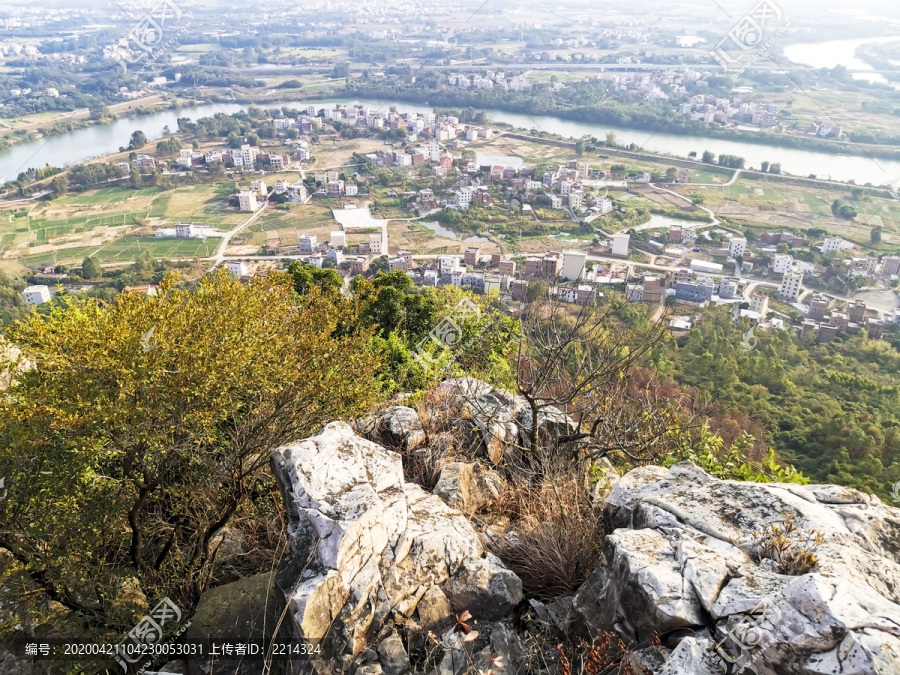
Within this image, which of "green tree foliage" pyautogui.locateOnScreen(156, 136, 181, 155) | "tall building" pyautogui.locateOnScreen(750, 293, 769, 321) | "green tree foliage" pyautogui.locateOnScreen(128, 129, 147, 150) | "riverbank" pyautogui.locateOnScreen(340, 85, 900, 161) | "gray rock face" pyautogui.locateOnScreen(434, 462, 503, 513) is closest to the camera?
"gray rock face" pyautogui.locateOnScreen(434, 462, 503, 513)

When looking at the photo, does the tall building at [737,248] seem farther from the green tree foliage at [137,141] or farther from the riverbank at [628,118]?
the green tree foliage at [137,141]

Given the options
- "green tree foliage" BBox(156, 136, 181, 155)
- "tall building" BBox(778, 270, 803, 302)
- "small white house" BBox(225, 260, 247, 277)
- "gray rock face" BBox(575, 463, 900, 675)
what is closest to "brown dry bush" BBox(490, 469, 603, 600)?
"gray rock face" BBox(575, 463, 900, 675)

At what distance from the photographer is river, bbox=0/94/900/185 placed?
25969mm

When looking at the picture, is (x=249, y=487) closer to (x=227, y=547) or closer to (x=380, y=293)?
(x=227, y=547)

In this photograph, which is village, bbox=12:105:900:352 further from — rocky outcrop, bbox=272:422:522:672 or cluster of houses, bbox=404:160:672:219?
rocky outcrop, bbox=272:422:522:672

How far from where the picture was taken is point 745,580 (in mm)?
1481

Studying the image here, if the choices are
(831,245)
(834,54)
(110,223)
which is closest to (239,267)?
(110,223)

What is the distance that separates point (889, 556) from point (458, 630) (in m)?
1.26

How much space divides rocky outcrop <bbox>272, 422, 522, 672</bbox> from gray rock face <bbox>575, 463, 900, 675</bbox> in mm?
402

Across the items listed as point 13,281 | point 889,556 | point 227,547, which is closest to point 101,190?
point 13,281

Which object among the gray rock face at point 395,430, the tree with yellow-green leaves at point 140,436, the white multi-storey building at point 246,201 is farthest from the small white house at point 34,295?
the gray rock face at point 395,430

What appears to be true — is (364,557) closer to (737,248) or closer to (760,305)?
(760,305)

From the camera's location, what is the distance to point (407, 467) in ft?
9.50

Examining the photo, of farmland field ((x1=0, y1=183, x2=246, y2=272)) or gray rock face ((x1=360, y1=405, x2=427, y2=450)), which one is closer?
gray rock face ((x1=360, y1=405, x2=427, y2=450))
